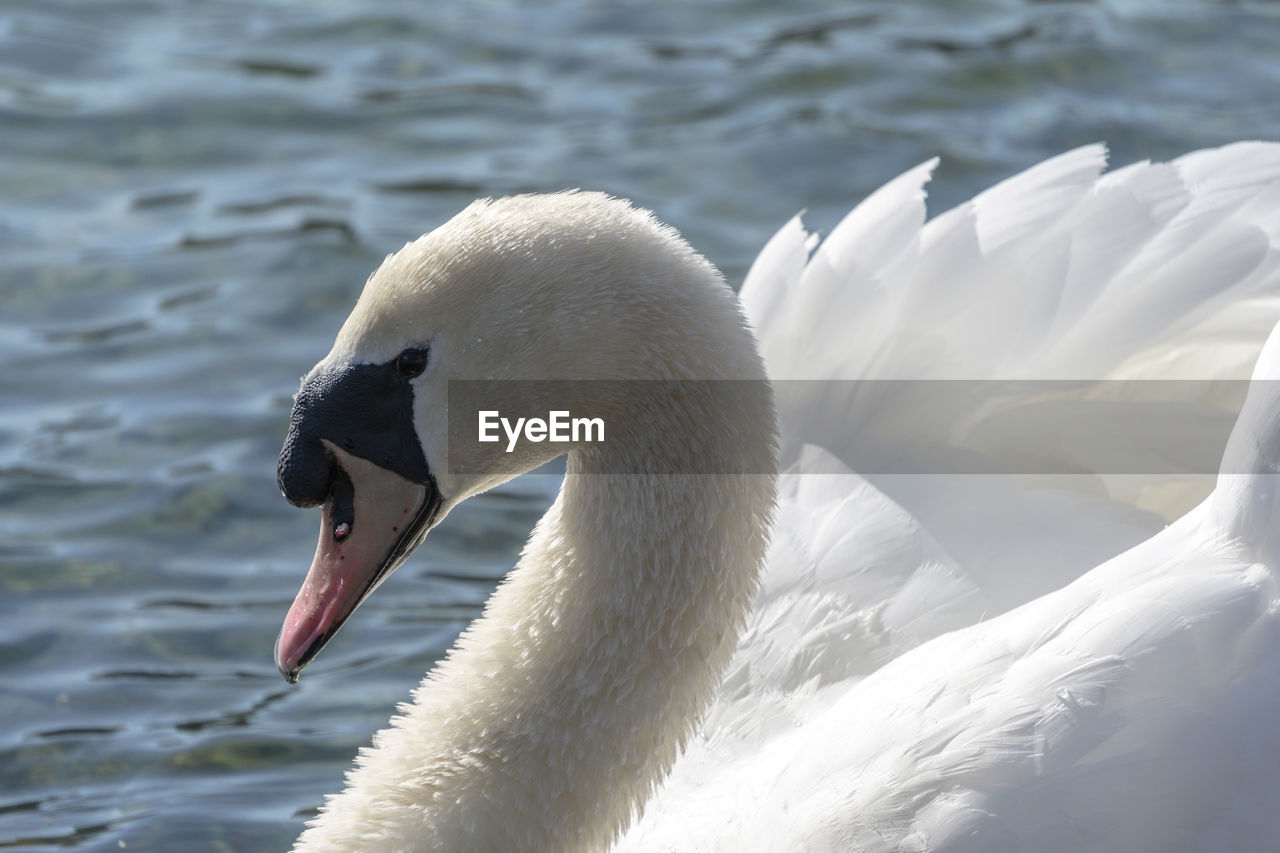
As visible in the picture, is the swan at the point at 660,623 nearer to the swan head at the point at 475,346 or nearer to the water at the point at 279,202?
the swan head at the point at 475,346

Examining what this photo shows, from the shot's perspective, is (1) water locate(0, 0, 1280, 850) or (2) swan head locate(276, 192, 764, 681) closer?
(2) swan head locate(276, 192, 764, 681)

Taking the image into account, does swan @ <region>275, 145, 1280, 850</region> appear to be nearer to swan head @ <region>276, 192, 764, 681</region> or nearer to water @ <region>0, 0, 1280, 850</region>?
swan head @ <region>276, 192, 764, 681</region>

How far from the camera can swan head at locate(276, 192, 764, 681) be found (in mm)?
3053

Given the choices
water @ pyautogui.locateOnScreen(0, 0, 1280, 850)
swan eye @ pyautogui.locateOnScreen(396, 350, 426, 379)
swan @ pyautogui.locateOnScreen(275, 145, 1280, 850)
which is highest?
swan eye @ pyautogui.locateOnScreen(396, 350, 426, 379)

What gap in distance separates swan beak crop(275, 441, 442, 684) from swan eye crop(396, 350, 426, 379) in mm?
168

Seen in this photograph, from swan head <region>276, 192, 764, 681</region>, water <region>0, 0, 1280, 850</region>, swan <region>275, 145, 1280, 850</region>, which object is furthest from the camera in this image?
water <region>0, 0, 1280, 850</region>

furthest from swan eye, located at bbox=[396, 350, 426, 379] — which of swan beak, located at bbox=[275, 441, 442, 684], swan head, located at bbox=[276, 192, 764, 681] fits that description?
swan beak, located at bbox=[275, 441, 442, 684]

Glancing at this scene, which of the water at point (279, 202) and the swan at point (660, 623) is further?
the water at point (279, 202)

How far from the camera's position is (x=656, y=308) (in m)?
3.07

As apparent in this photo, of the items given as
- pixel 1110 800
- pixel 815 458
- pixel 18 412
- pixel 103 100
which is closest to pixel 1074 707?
pixel 1110 800

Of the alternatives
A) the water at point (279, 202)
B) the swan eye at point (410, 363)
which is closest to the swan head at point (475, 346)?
the swan eye at point (410, 363)

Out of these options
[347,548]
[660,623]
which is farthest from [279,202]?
[660,623]

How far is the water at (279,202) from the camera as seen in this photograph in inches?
185

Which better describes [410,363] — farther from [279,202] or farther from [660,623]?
[279,202]
